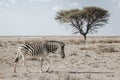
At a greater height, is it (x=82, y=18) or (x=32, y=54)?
(x=82, y=18)

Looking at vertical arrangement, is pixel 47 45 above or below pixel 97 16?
below

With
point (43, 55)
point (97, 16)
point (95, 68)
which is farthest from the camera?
point (97, 16)

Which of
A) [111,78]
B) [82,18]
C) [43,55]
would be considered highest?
[82,18]

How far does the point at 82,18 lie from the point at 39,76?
174 ft

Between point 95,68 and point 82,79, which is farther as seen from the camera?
point 95,68

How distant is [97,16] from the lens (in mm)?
65375

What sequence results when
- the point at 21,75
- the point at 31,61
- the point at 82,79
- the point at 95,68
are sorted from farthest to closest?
the point at 31,61
the point at 95,68
the point at 21,75
the point at 82,79

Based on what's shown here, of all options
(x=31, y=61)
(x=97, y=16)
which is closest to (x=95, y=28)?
(x=97, y=16)

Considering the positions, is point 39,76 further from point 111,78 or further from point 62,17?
point 62,17

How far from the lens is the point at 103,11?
216 ft

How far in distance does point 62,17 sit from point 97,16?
7.16m

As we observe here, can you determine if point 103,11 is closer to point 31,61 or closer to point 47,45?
point 31,61

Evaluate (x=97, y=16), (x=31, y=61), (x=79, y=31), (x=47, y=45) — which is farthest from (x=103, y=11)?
(x=47, y=45)

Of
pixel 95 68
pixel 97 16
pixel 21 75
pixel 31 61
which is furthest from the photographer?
pixel 97 16
